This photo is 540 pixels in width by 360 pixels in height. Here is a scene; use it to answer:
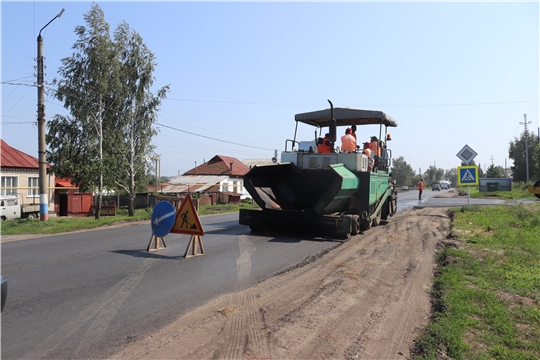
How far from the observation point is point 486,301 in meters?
5.51

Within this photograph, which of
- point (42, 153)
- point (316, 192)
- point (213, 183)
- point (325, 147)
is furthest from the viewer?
point (213, 183)

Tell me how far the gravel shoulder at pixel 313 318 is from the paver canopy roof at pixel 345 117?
6.92 meters

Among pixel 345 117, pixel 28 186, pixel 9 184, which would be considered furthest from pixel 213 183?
pixel 345 117

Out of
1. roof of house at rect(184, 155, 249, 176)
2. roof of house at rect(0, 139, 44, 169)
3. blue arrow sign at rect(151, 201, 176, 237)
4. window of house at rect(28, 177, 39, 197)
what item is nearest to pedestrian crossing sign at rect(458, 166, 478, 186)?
blue arrow sign at rect(151, 201, 176, 237)

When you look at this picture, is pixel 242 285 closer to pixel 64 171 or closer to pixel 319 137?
pixel 319 137

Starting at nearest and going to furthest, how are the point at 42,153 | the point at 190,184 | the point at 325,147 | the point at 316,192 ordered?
the point at 316,192 < the point at 325,147 < the point at 42,153 < the point at 190,184

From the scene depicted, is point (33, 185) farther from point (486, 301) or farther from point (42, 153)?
point (486, 301)

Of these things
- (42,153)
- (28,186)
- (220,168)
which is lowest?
(28,186)

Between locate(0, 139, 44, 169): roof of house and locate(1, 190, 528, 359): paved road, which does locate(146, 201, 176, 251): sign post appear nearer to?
locate(1, 190, 528, 359): paved road

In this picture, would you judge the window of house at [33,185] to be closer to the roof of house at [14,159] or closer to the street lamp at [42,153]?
the roof of house at [14,159]

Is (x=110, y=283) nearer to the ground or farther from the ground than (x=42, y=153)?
nearer to the ground

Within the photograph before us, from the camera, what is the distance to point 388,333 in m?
4.59

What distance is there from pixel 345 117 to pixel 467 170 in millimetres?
5530

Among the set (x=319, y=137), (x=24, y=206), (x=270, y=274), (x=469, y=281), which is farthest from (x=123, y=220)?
(x=469, y=281)
